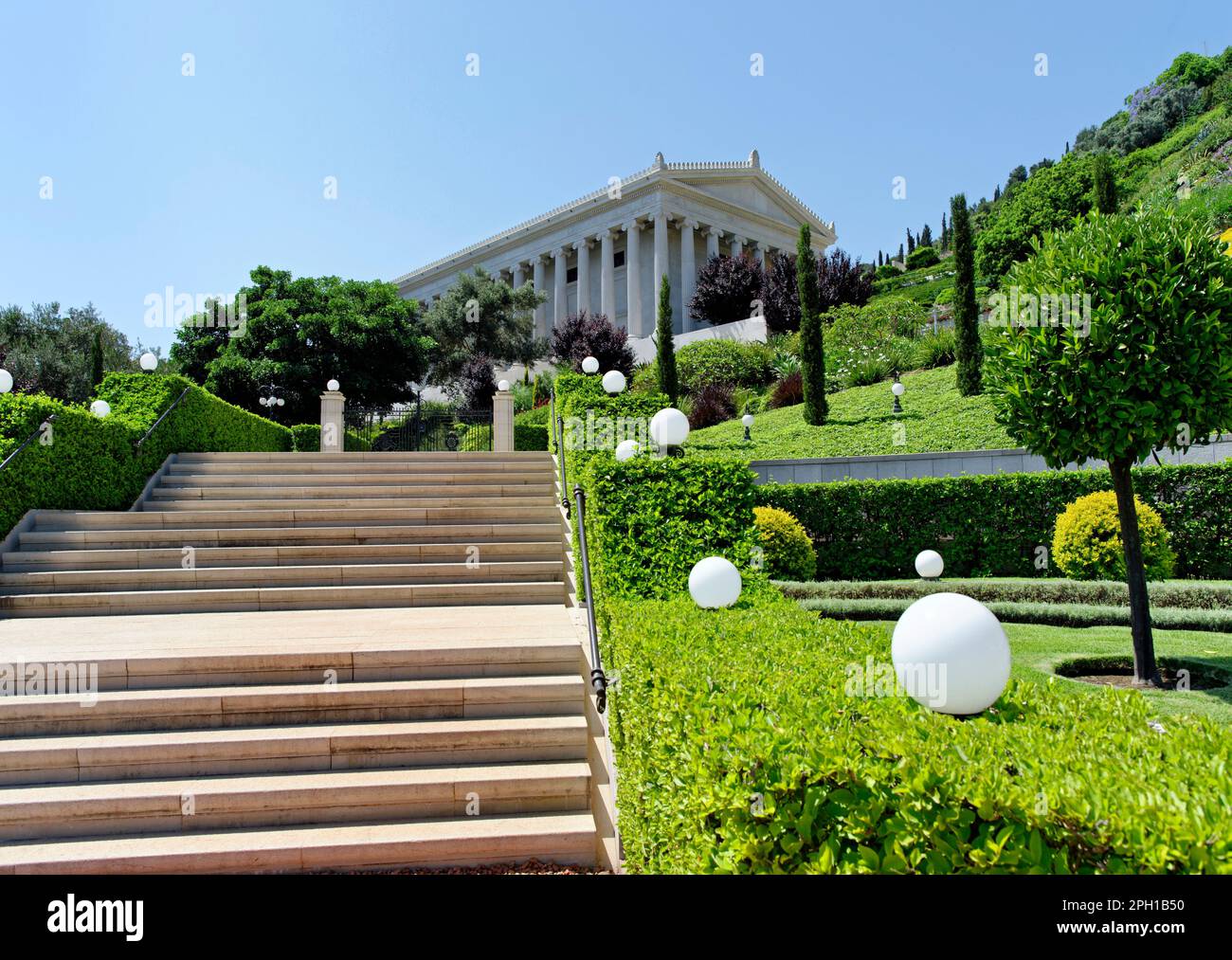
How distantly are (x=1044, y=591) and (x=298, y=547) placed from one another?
9.94 metres

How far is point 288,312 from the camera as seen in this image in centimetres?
3061

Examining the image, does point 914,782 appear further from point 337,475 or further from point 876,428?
point 876,428

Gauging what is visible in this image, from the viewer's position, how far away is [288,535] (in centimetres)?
912

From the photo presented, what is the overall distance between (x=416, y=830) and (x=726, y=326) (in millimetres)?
35085

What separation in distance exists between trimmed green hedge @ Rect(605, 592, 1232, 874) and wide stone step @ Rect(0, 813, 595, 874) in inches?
47.8

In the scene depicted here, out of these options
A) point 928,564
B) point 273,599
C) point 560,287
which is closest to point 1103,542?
point 928,564

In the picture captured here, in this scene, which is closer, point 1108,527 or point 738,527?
point 738,527

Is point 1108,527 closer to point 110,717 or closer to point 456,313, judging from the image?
point 110,717

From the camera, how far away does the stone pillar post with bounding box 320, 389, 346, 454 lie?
18.3 m

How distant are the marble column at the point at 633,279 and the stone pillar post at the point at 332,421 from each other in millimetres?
27971

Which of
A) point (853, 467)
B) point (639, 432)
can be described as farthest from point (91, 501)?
point (853, 467)

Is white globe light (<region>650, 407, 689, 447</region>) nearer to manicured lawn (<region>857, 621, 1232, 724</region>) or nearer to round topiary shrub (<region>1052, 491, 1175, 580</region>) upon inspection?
manicured lawn (<region>857, 621, 1232, 724</region>)

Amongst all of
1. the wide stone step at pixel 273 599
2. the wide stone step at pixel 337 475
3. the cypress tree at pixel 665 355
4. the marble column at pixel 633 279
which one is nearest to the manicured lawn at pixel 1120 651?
the wide stone step at pixel 273 599

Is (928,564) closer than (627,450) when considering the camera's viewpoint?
No
